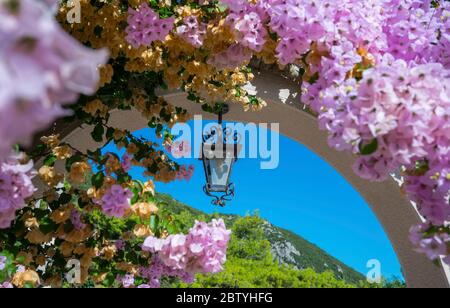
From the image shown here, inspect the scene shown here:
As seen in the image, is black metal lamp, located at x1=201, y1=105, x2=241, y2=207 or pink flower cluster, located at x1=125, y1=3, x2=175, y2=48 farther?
black metal lamp, located at x1=201, y1=105, x2=241, y2=207

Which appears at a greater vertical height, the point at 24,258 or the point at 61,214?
the point at 61,214

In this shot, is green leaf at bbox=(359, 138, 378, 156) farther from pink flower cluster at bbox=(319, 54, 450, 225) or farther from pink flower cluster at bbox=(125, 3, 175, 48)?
pink flower cluster at bbox=(125, 3, 175, 48)

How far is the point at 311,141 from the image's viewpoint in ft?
12.3

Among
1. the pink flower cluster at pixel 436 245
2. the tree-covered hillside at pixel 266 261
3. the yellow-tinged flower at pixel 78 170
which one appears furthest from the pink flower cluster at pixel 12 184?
the tree-covered hillside at pixel 266 261

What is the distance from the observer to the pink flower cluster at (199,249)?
1547mm

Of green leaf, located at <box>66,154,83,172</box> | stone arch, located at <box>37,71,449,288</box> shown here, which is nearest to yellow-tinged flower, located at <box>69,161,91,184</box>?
green leaf, located at <box>66,154,83,172</box>

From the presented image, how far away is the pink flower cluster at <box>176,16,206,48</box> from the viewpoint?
1.91 metres

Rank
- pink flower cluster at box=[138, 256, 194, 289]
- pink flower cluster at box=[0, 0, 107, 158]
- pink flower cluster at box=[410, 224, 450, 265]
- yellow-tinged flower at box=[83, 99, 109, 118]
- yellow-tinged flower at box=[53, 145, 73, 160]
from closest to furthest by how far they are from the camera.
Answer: pink flower cluster at box=[0, 0, 107, 158] → pink flower cluster at box=[410, 224, 450, 265] → yellow-tinged flower at box=[53, 145, 73, 160] → yellow-tinged flower at box=[83, 99, 109, 118] → pink flower cluster at box=[138, 256, 194, 289]

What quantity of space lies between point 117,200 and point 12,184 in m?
0.45

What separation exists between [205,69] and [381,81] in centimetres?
121

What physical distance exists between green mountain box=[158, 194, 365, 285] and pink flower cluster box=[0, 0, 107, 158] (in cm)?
1310

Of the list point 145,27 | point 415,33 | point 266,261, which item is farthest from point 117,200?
point 266,261

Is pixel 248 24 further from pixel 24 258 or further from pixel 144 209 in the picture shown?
pixel 24 258

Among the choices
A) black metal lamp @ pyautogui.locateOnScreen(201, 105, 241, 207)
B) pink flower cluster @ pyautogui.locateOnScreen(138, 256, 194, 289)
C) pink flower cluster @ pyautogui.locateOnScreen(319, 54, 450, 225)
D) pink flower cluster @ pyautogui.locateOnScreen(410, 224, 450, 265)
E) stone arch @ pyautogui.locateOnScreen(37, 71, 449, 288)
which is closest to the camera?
pink flower cluster @ pyautogui.locateOnScreen(319, 54, 450, 225)
